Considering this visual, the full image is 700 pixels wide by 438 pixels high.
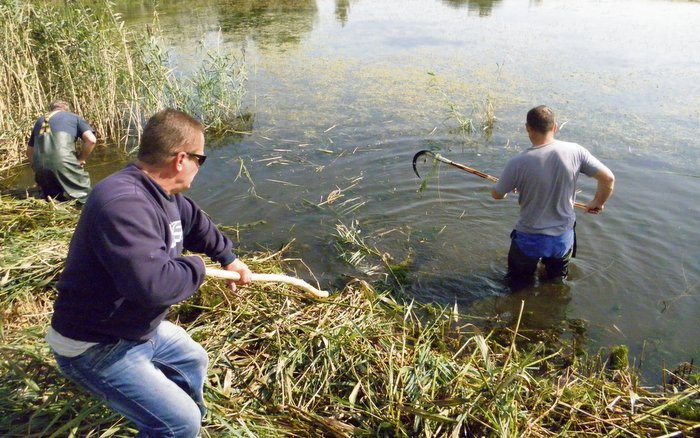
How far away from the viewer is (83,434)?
2613mm

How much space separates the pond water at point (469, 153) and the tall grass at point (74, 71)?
40.1 inches

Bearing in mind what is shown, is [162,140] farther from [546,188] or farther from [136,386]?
[546,188]

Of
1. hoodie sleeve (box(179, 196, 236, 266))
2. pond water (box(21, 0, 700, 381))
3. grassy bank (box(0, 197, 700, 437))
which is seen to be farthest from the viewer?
pond water (box(21, 0, 700, 381))

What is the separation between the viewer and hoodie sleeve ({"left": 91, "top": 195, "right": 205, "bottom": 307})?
6.01 feet

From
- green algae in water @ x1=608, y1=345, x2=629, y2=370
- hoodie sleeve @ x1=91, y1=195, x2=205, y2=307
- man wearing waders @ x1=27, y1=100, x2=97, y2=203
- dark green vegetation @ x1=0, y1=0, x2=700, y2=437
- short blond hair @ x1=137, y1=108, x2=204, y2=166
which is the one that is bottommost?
green algae in water @ x1=608, y1=345, x2=629, y2=370

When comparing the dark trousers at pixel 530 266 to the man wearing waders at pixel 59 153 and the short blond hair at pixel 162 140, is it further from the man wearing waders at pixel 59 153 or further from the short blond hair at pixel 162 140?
the man wearing waders at pixel 59 153

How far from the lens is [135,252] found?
6.04 ft

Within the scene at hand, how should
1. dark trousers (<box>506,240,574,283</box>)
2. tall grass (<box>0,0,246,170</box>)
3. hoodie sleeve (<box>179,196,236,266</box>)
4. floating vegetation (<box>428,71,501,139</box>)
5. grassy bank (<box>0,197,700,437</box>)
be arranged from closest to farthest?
hoodie sleeve (<box>179,196,236,266</box>) → grassy bank (<box>0,197,700,437</box>) → dark trousers (<box>506,240,574,283</box>) → tall grass (<box>0,0,246,170</box>) → floating vegetation (<box>428,71,501,139</box>)

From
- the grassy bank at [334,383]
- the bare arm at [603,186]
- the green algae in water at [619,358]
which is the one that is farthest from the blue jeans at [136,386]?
the bare arm at [603,186]

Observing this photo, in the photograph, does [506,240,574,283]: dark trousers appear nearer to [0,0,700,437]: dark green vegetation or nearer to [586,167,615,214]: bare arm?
[586,167,615,214]: bare arm

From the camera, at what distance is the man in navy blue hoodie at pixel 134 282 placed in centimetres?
186

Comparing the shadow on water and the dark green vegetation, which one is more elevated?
the shadow on water

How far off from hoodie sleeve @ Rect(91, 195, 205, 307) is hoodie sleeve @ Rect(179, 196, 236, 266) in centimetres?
53

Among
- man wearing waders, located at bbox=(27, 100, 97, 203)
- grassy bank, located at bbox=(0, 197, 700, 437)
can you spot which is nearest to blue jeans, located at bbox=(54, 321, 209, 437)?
grassy bank, located at bbox=(0, 197, 700, 437)
